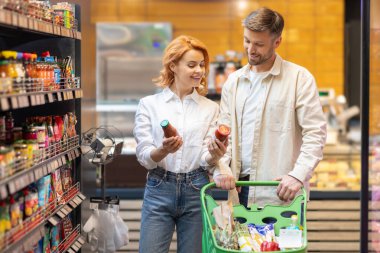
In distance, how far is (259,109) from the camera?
4109 mm

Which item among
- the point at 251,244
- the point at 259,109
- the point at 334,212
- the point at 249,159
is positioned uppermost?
the point at 259,109

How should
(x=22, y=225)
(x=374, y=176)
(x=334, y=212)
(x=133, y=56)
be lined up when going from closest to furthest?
(x=22, y=225) < (x=374, y=176) < (x=334, y=212) < (x=133, y=56)

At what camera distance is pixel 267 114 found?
13.5 ft

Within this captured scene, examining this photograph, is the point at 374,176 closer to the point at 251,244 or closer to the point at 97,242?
the point at 97,242

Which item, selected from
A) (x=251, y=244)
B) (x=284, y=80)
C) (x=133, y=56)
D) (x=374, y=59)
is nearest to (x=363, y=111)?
(x=374, y=59)

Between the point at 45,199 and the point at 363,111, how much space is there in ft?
7.92

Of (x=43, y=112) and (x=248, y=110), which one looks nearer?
(x=248, y=110)

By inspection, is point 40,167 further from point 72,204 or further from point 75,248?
point 75,248

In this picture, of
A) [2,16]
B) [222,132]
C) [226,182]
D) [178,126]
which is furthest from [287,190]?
[2,16]

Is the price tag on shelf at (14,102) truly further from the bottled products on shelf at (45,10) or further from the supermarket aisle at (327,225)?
the supermarket aisle at (327,225)

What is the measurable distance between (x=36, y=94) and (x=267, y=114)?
3.94 feet

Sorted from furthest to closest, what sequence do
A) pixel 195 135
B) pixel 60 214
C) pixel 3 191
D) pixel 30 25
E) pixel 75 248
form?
pixel 75 248
pixel 60 214
pixel 195 135
pixel 30 25
pixel 3 191

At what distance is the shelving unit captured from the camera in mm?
3378

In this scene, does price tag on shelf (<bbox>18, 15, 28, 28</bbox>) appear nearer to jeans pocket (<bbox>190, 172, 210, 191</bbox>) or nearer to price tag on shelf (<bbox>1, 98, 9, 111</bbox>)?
price tag on shelf (<bbox>1, 98, 9, 111</bbox>)
